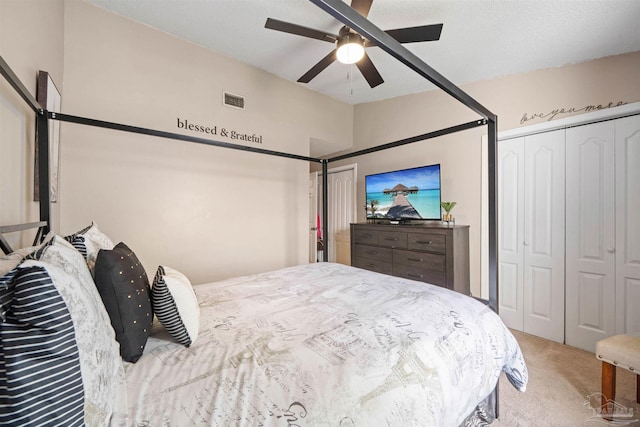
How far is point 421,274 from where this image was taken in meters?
2.77

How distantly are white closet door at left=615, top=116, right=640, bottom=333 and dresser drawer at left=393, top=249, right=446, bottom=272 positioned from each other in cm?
135

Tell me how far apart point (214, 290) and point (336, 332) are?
914mm

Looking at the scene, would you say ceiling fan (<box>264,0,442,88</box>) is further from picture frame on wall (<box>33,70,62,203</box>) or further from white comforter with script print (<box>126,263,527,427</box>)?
white comforter with script print (<box>126,263,527,427</box>)

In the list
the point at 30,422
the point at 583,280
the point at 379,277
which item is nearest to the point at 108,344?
the point at 30,422

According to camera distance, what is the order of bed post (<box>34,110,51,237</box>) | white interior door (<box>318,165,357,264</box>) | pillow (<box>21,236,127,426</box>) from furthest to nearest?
white interior door (<box>318,165,357,264</box>), bed post (<box>34,110,51,237</box>), pillow (<box>21,236,127,426</box>)

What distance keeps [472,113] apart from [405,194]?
112 centimetres

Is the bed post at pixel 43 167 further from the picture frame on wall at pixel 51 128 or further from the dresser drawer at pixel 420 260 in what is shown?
the dresser drawer at pixel 420 260

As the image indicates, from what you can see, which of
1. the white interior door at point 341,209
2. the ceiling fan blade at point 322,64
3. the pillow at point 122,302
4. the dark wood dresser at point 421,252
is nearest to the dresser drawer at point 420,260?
the dark wood dresser at point 421,252

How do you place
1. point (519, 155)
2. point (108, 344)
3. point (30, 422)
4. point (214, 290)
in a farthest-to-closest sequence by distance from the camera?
point (519, 155) < point (214, 290) < point (108, 344) < point (30, 422)

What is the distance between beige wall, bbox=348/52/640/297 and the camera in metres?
2.26

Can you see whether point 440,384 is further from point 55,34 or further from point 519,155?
point 55,34

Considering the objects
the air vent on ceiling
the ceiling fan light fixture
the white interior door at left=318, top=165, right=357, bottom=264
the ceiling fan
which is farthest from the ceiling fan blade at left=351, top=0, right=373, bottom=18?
the white interior door at left=318, top=165, right=357, bottom=264

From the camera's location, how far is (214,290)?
5.28 feet

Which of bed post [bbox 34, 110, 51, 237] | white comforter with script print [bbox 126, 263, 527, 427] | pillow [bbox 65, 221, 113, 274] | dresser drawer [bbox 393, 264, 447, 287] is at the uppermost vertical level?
bed post [bbox 34, 110, 51, 237]
